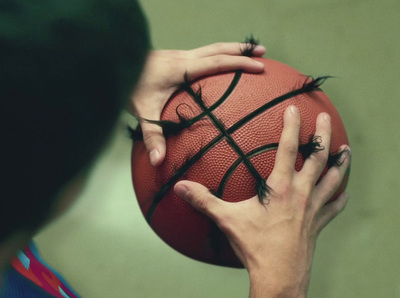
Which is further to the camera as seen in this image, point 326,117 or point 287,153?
point 326,117

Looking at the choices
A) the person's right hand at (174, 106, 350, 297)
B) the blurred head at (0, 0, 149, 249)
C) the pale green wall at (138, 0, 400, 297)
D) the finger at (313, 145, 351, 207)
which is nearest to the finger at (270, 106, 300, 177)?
the person's right hand at (174, 106, 350, 297)

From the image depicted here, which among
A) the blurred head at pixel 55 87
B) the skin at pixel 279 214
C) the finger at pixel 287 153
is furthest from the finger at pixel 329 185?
the blurred head at pixel 55 87

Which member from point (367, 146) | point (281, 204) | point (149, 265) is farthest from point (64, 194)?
point (367, 146)

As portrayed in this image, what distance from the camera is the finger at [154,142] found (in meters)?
0.92

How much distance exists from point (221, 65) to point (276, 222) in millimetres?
364

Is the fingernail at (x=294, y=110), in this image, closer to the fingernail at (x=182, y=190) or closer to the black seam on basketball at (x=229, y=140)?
the black seam on basketball at (x=229, y=140)

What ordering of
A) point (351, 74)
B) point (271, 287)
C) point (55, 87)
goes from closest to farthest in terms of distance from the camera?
point (55, 87) < point (271, 287) < point (351, 74)

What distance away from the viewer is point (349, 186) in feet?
5.76

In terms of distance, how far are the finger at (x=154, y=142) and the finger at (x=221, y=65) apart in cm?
15

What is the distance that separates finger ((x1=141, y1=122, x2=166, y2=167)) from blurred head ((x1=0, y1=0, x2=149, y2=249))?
38 centimetres

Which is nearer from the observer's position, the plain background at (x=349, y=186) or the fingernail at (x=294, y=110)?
the fingernail at (x=294, y=110)

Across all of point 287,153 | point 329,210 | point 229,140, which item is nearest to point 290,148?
point 287,153

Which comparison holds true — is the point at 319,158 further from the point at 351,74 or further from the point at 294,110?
the point at 351,74

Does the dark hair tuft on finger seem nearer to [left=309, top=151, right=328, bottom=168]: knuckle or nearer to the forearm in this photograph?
[left=309, top=151, right=328, bottom=168]: knuckle
